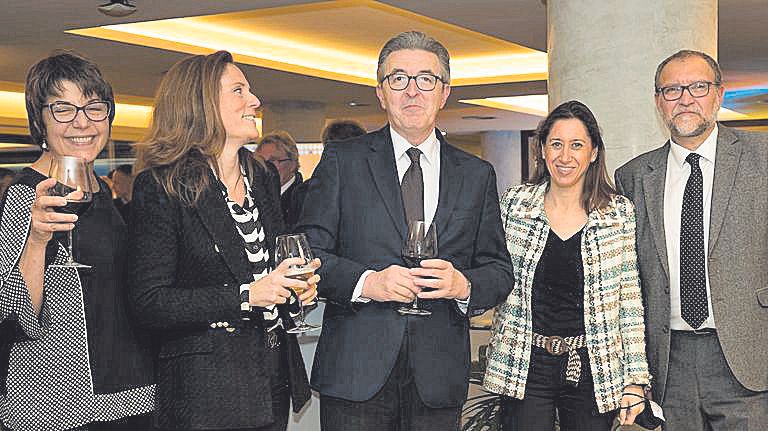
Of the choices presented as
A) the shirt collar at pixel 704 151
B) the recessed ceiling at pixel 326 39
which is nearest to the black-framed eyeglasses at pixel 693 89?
the shirt collar at pixel 704 151

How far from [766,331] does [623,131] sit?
1.44 meters

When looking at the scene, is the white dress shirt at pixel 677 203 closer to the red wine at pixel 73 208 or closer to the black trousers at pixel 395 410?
the black trousers at pixel 395 410

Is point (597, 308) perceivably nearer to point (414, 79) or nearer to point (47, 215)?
point (414, 79)

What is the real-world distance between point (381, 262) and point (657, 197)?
1.15m

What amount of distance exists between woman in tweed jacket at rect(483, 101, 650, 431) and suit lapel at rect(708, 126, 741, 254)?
0.28 m

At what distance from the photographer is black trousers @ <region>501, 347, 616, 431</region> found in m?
3.35

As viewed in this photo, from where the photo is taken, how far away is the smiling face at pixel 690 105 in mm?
3508

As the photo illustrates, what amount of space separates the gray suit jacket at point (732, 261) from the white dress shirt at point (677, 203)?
1.0 inches

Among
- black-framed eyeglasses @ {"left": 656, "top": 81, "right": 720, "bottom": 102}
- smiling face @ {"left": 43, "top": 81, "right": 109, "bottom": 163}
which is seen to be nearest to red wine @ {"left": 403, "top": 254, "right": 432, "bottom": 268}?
smiling face @ {"left": 43, "top": 81, "right": 109, "bottom": 163}

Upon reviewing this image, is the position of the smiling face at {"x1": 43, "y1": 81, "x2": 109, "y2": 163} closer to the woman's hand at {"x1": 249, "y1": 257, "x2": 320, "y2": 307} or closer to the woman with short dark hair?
the woman with short dark hair

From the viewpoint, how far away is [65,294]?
275 cm

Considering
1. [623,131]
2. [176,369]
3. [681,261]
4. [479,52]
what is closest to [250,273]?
[176,369]

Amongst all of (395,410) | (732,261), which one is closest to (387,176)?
(395,410)

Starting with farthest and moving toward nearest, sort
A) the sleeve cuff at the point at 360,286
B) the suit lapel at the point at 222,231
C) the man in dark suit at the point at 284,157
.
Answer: the man in dark suit at the point at 284,157 → the sleeve cuff at the point at 360,286 → the suit lapel at the point at 222,231
